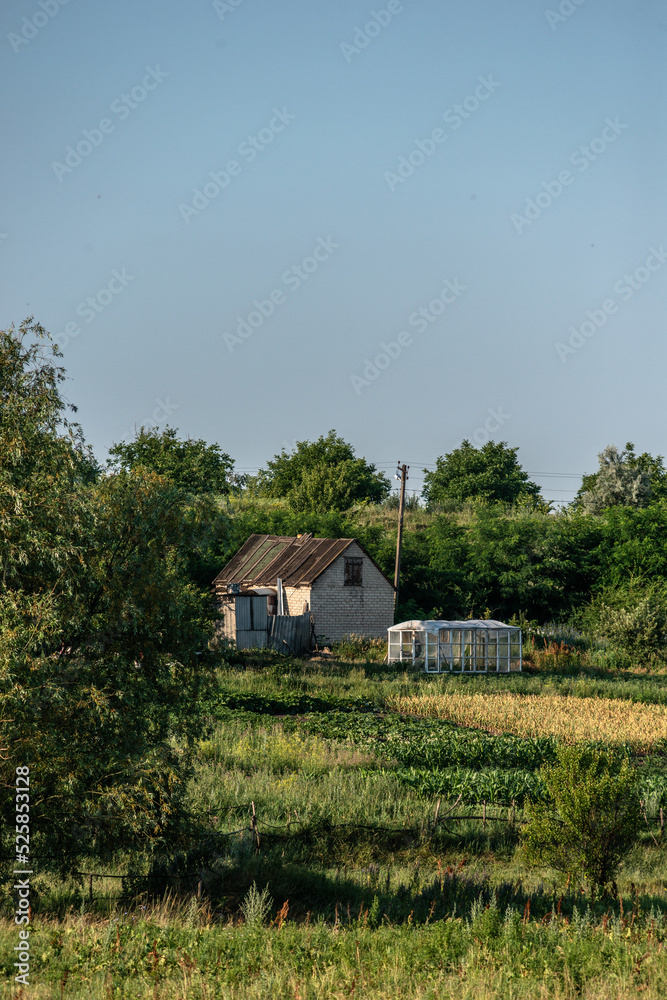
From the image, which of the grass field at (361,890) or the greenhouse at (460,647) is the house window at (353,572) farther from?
the grass field at (361,890)

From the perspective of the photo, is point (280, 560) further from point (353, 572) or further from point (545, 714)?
point (545, 714)

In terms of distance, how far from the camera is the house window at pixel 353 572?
39219 millimetres

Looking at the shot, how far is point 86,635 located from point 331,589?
29126 millimetres

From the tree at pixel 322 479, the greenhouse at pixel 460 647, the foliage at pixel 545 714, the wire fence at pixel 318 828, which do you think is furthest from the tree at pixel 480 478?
the wire fence at pixel 318 828

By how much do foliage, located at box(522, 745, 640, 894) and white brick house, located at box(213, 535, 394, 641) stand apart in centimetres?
2719

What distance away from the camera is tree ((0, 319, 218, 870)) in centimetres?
904

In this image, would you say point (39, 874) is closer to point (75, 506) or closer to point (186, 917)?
point (186, 917)

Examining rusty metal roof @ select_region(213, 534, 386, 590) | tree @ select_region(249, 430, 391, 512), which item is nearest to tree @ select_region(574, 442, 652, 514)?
tree @ select_region(249, 430, 391, 512)

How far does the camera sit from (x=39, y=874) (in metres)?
9.84

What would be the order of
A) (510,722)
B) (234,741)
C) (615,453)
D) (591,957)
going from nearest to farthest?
(591,957) → (234,741) → (510,722) → (615,453)

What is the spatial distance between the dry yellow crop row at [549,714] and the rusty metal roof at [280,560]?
13158 millimetres

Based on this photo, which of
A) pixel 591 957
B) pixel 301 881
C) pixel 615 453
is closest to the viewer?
pixel 591 957

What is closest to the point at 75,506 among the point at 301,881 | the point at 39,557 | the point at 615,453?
the point at 39,557

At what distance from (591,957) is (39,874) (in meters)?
5.88
